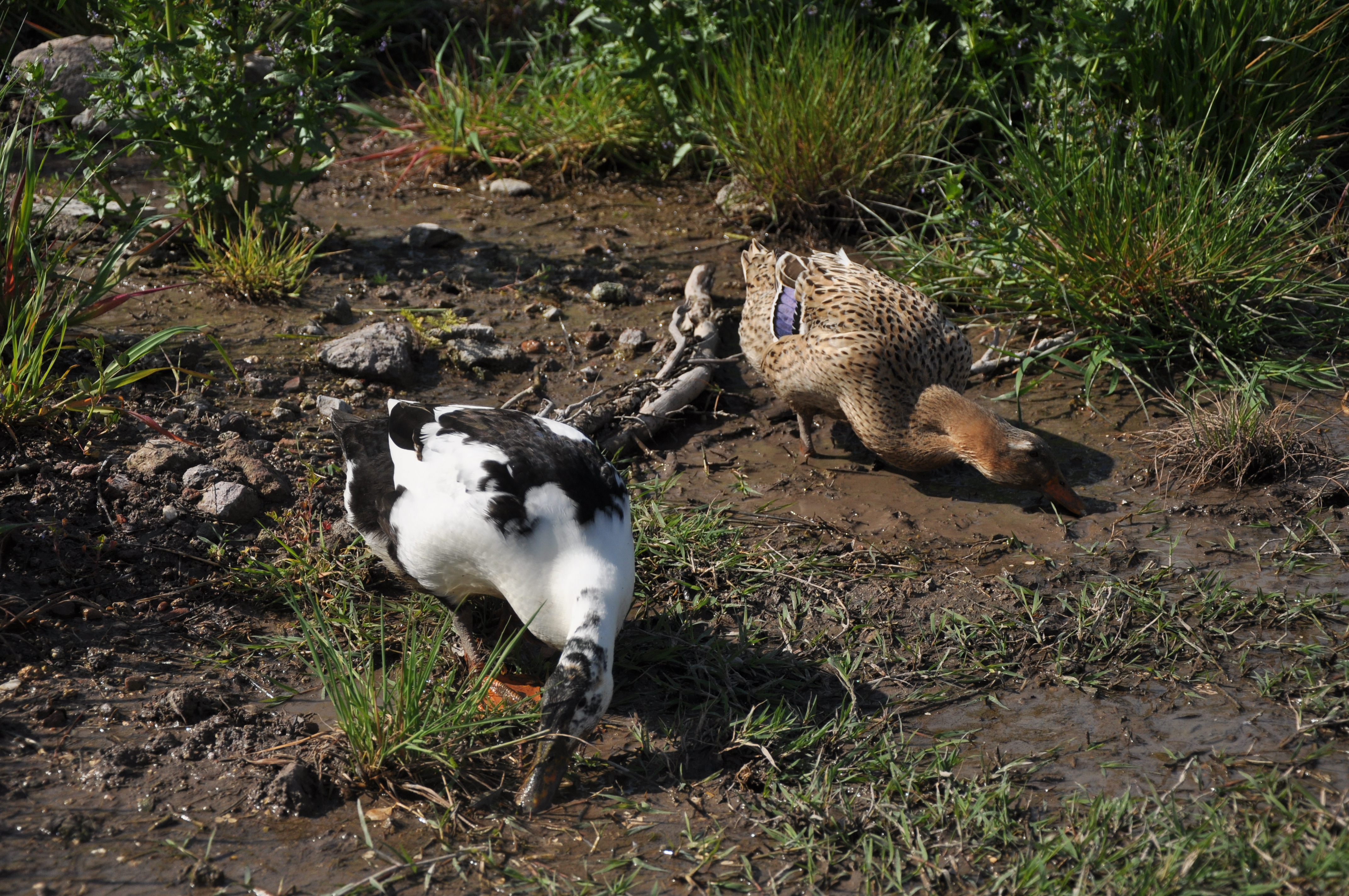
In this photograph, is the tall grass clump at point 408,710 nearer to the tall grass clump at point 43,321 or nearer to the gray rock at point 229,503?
the gray rock at point 229,503

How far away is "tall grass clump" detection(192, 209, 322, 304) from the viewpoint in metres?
5.09

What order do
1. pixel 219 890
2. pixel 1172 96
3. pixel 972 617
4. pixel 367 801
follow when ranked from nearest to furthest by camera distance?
1. pixel 219 890
2. pixel 367 801
3. pixel 972 617
4. pixel 1172 96

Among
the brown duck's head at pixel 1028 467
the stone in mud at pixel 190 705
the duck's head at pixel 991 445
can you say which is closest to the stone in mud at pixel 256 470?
the stone in mud at pixel 190 705

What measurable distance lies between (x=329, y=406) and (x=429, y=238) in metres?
1.84

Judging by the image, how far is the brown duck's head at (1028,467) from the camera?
4.11 metres

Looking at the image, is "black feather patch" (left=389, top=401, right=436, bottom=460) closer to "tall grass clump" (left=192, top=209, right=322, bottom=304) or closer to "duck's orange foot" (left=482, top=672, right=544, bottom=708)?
"duck's orange foot" (left=482, top=672, right=544, bottom=708)

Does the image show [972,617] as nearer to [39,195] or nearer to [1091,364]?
[1091,364]

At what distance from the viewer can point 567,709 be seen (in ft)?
9.32

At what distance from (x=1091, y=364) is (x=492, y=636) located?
2733 millimetres

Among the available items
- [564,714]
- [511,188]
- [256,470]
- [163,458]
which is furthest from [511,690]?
[511,188]

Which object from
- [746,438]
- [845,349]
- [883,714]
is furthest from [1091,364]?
[883,714]

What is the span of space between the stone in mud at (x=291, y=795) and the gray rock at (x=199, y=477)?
1.48 m

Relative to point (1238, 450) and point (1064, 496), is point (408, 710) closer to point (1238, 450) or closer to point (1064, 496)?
point (1064, 496)

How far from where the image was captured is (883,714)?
128 inches
